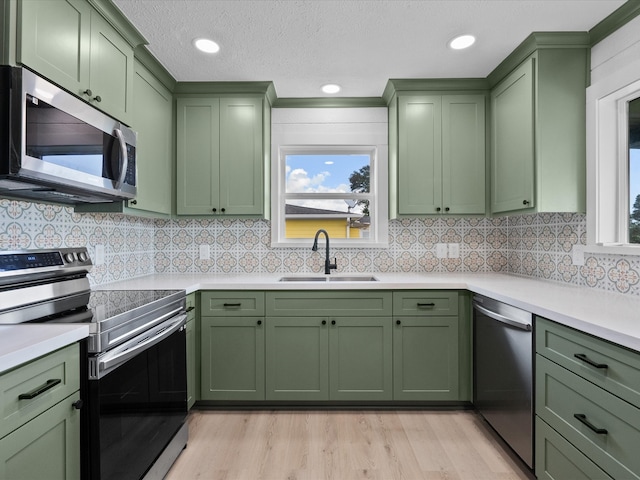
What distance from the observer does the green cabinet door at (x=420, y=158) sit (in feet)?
8.97

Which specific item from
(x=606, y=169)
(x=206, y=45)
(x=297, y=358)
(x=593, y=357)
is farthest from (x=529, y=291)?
(x=206, y=45)

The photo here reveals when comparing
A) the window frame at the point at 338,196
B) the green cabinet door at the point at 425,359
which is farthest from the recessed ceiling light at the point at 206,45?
the green cabinet door at the point at 425,359

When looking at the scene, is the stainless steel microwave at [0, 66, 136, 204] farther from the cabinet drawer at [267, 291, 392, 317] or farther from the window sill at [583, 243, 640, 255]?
the window sill at [583, 243, 640, 255]

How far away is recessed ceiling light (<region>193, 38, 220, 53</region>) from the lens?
2.16 metres

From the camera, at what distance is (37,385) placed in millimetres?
1062

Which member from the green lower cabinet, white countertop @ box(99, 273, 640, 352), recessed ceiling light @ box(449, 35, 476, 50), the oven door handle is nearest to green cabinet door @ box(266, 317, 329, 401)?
the green lower cabinet

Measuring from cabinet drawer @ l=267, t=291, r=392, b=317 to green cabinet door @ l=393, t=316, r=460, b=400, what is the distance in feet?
0.54

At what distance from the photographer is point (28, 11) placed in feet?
4.30

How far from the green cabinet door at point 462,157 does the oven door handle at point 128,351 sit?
82.4 inches

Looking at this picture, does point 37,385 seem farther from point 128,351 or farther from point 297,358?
point 297,358

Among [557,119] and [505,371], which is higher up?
[557,119]

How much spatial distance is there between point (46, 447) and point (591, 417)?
1.84 meters

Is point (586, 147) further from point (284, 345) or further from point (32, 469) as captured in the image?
point (32, 469)

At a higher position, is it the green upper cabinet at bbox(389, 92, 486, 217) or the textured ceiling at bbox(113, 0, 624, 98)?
the textured ceiling at bbox(113, 0, 624, 98)
